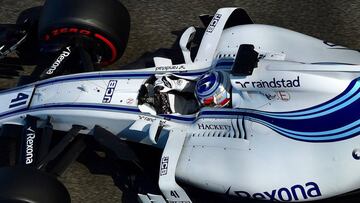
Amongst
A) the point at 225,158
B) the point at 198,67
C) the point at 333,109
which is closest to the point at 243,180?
the point at 225,158

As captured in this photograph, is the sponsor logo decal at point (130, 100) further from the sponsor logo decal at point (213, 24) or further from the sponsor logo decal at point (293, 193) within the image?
the sponsor logo decal at point (293, 193)

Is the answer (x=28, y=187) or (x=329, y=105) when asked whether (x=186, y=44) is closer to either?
(x=329, y=105)

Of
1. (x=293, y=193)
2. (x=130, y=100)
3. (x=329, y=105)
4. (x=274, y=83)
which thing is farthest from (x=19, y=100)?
(x=329, y=105)

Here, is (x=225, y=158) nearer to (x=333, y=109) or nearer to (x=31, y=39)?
(x=333, y=109)

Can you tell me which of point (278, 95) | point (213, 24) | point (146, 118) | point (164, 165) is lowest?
point (164, 165)

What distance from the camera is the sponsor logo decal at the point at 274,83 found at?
14.9 ft

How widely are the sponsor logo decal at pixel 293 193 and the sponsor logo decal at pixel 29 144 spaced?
5.71 ft

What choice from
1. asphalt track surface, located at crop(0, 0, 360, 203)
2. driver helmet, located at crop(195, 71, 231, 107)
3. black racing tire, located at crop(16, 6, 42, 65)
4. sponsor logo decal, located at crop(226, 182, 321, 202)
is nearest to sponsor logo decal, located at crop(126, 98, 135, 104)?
driver helmet, located at crop(195, 71, 231, 107)

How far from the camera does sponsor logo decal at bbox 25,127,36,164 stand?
4.82 metres

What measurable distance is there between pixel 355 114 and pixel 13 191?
2.42 metres

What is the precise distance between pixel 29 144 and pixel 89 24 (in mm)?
1232

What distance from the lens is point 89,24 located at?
5508 millimetres

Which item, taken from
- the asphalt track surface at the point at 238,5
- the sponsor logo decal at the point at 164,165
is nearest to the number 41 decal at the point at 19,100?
the asphalt track surface at the point at 238,5

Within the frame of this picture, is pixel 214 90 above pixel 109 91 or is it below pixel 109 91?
above
